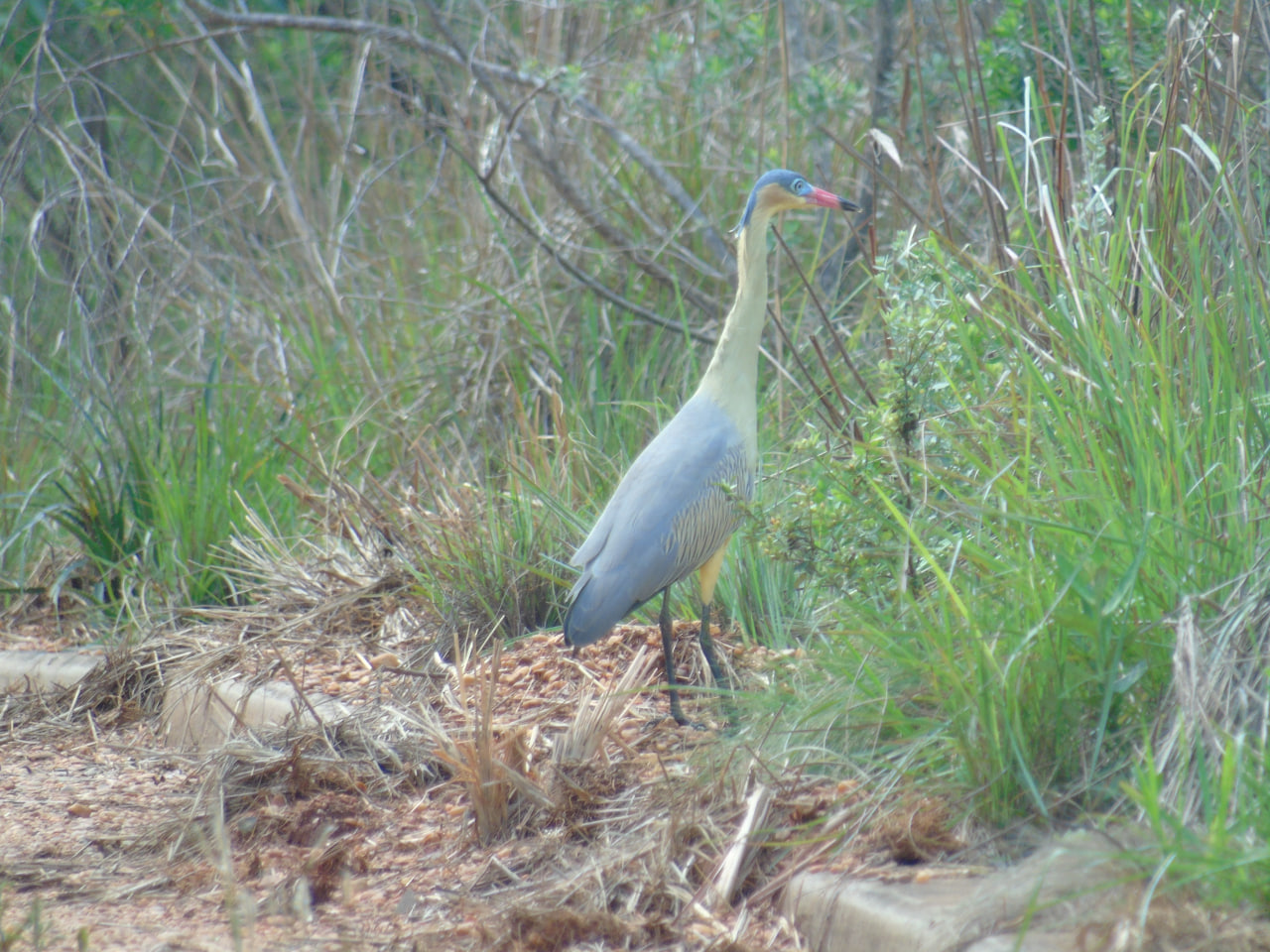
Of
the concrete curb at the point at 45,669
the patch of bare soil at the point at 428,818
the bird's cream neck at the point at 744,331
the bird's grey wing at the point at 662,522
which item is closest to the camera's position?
the patch of bare soil at the point at 428,818

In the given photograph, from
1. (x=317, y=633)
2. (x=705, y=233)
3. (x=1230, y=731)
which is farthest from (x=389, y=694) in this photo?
(x=705, y=233)

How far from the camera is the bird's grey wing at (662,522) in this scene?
3.57 metres

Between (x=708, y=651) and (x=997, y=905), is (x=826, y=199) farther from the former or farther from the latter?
(x=997, y=905)

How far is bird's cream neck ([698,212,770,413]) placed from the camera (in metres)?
3.99

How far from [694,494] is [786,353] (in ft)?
6.59

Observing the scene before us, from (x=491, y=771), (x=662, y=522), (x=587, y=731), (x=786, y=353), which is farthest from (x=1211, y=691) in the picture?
(x=786, y=353)

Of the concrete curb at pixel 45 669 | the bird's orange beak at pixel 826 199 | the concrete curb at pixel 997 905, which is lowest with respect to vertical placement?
the concrete curb at pixel 45 669

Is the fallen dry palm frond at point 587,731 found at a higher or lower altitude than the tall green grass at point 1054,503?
lower

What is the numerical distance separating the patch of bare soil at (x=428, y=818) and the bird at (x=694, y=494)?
0.77 feet

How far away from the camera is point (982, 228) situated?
5.80 m

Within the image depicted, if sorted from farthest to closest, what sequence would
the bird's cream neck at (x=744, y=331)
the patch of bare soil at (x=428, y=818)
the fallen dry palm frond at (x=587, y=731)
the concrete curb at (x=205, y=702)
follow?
the bird's cream neck at (x=744, y=331)
the concrete curb at (x=205, y=702)
the fallen dry palm frond at (x=587, y=731)
the patch of bare soil at (x=428, y=818)

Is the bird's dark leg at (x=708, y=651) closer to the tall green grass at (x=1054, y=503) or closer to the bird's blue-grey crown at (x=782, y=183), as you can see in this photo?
the tall green grass at (x=1054, y=503)

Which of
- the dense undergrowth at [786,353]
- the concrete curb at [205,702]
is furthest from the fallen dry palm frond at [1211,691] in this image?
the concrete curb at [205,702]

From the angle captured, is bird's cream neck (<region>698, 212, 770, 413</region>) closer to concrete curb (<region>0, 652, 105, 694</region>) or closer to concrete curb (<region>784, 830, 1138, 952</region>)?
concrete curb (<region>784, 830, 1138, 952</region>)
